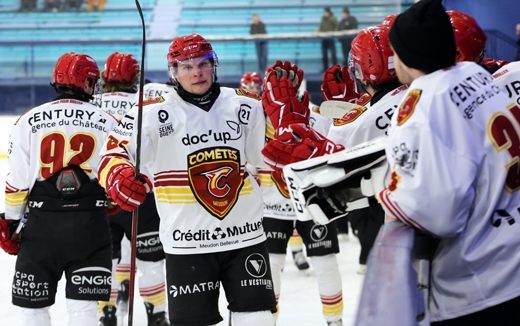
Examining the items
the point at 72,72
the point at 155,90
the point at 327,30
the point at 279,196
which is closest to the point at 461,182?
the point at 72,72

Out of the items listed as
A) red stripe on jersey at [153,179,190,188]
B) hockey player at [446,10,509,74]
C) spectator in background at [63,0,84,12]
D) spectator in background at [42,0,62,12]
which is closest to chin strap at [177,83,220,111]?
red stripe on jersey at [153,179,190,188]

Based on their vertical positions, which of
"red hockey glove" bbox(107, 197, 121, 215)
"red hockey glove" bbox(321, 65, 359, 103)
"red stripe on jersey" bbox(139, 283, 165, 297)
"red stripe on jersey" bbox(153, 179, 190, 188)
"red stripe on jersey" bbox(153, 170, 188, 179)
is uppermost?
"red hockey glove" bbox(321, 65, 359, 103)

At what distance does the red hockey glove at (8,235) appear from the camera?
331 centimetres

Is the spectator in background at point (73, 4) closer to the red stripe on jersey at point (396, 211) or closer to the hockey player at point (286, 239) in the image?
the hockey player at point (286, 239)

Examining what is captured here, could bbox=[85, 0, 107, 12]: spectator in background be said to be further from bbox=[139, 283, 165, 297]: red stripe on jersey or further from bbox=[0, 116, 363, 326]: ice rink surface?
bbox=[139, 283, 165, 297]: red stripe on jersey

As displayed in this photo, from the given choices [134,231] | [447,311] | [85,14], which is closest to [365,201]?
[447,311]

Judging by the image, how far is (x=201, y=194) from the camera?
9.25ft

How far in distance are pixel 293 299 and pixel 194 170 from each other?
2248 millimetres

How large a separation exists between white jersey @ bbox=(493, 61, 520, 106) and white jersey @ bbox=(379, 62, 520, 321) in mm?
815

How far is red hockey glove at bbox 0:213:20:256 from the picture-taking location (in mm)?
3309

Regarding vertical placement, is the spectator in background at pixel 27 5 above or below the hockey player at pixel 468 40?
above

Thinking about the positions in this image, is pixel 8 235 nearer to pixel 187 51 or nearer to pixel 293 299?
pixel 187 51

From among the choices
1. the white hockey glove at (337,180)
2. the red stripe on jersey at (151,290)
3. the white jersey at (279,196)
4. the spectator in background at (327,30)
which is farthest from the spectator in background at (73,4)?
the white hockey glove at (337,180)

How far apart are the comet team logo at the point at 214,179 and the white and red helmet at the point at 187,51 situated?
0.34 meters
